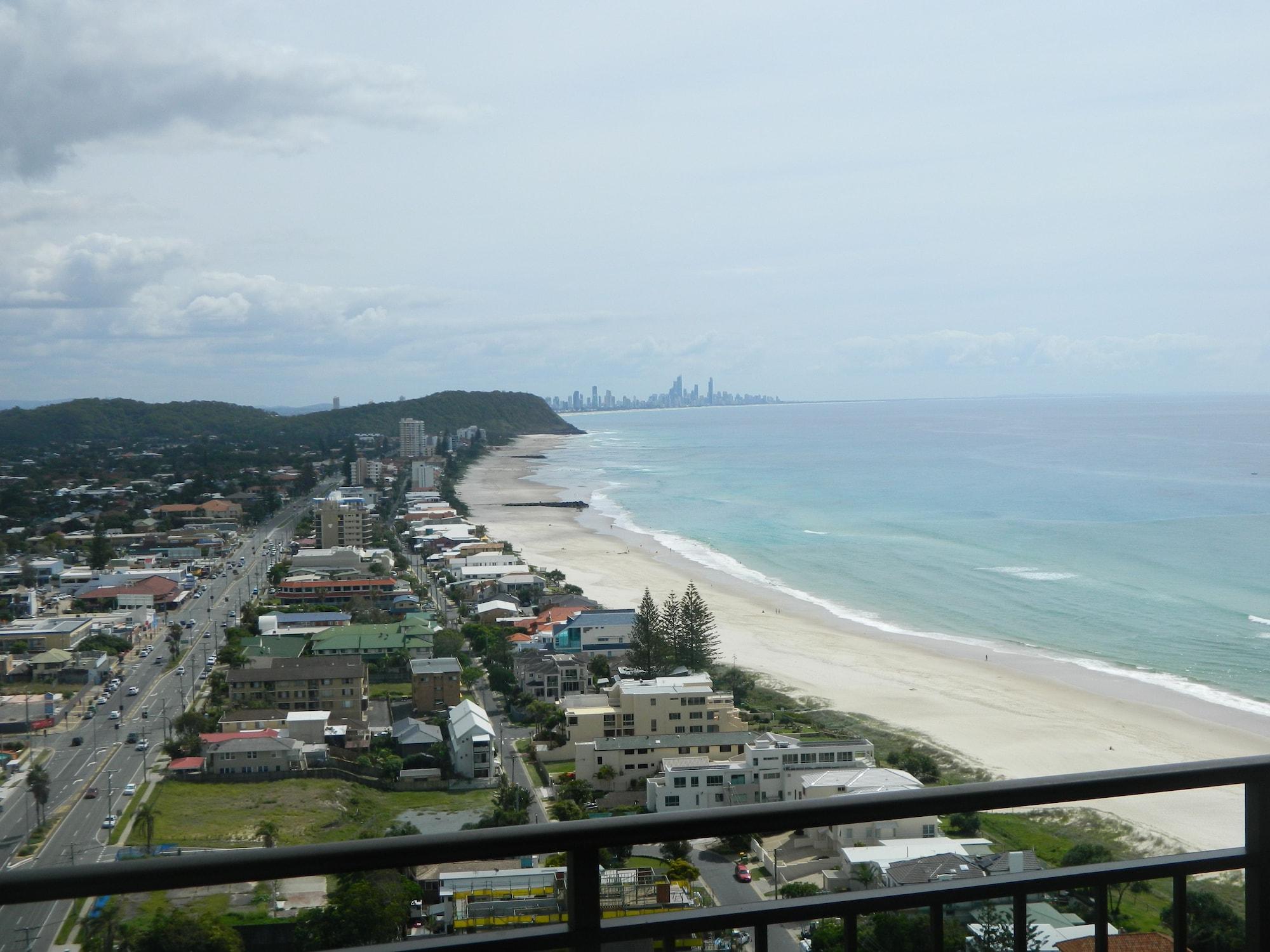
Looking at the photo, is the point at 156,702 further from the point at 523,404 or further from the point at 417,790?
the point at 523,404

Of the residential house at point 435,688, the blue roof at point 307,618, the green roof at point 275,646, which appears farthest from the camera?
the blue roof at point 307,618

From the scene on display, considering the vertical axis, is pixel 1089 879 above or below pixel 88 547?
above

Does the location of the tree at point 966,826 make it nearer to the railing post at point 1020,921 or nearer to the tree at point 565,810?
the railing post at point 1020,921

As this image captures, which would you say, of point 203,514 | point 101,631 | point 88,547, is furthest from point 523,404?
point 101,631

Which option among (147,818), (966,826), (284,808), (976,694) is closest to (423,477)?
(976,694)

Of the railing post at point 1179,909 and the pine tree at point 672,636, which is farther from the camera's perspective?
the pine tree at point 672,636

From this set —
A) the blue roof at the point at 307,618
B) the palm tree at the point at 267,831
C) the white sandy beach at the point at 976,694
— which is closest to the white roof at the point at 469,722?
the palm tree at the point at 267,831
